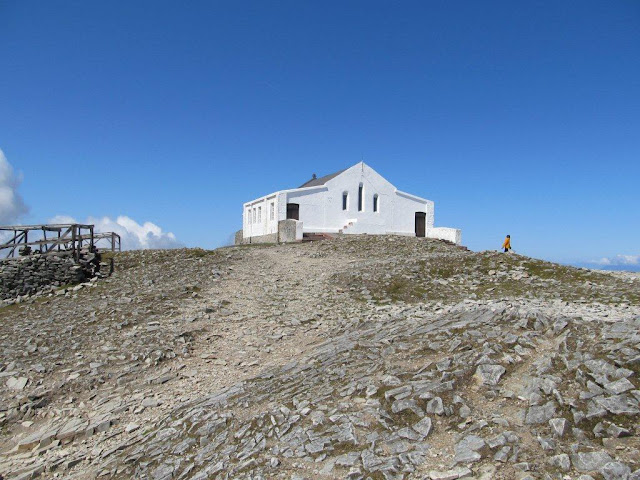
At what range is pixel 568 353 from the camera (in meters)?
8.41

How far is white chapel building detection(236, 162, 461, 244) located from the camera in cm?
4328

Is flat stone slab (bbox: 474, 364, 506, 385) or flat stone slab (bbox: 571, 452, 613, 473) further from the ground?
flat stone slab (bbox: 474, 364, 506, 385)

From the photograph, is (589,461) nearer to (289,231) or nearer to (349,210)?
(289,231)

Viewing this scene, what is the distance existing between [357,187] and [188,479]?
40244mm

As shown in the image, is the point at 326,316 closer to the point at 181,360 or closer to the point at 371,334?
the point at 371,334

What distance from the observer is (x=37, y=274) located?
2330 cm

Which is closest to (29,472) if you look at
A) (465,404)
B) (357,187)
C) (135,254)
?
(465,404)

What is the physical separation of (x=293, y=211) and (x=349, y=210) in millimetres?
5926

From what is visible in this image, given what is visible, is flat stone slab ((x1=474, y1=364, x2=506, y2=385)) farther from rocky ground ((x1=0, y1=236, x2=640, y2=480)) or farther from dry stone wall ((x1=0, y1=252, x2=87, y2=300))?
dry stone wall ((x1=0, y1=252, x2=87, y2=300))

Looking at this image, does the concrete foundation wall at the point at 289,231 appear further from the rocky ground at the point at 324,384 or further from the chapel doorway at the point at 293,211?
the rocky ground at the point at 324,384

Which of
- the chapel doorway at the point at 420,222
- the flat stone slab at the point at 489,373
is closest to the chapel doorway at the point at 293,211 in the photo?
the chapel doorway at the point at 420,222

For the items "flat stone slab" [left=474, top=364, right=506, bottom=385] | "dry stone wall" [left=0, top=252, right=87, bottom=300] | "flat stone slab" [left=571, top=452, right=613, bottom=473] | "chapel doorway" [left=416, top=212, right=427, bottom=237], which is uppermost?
"chapel doorway" [left=416, top=212, right=427, bottom=237]

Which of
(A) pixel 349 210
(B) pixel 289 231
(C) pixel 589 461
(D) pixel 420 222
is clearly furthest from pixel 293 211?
(C) pixel 589 461

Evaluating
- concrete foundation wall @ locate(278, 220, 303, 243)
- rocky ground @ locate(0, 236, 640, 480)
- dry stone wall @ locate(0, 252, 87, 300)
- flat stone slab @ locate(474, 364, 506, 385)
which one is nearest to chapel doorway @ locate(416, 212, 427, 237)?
concrete foundation wall @ locate(278, 220, 303, 243)
